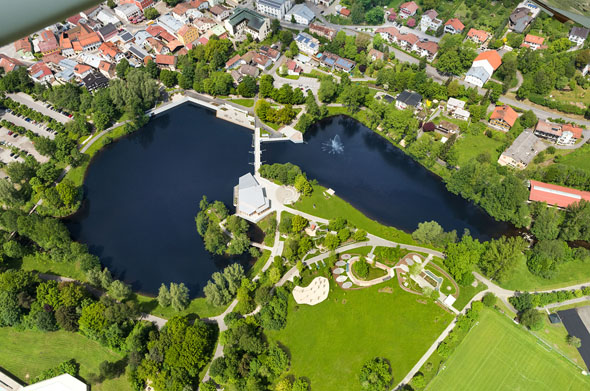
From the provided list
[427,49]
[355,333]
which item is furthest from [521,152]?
[355,333]

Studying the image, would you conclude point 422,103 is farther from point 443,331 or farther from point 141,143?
point 141,143

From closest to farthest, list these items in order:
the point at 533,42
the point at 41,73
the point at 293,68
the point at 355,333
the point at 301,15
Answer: the point at 355,333, the point at 41,73, the point at 293,68, the point at 533,42, the point at 301,15

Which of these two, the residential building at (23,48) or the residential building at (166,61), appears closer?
the residential building at (166,61)

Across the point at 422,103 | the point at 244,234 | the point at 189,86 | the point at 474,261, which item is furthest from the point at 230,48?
the point at 474,261

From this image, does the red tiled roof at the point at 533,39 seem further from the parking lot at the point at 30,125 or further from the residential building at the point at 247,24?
the parking lot at the point at 30,125

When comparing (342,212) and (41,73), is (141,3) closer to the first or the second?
(41,73)

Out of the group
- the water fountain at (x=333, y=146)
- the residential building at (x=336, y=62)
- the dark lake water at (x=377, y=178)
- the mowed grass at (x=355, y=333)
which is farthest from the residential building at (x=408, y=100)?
the mowed grass at (x=355, y=333)
